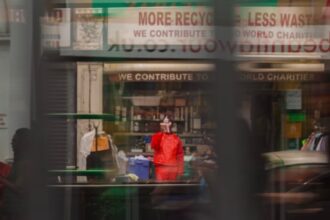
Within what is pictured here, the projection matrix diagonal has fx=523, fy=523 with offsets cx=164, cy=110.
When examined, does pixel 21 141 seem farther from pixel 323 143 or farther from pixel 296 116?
pixel 323 143

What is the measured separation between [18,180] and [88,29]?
2.00ft

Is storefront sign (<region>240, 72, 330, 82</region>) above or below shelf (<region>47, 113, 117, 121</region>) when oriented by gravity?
above

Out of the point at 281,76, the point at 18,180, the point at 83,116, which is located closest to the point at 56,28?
the point at 83,116

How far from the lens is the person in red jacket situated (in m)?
1.88

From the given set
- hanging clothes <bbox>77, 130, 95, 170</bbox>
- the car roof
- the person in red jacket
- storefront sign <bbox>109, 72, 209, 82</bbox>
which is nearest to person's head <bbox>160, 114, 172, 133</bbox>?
the person in red jacket

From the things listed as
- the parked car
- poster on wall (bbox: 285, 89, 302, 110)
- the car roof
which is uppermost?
poster on wall (bbox: 285, 89, 302, 110)

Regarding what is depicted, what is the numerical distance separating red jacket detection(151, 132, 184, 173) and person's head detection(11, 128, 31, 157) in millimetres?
456

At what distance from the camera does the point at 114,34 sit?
190cm

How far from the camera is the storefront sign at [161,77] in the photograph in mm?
1874

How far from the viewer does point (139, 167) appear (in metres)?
1.92

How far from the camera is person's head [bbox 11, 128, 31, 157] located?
190 centimetres

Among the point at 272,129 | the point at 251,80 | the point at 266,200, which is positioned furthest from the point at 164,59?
the point at 266,200

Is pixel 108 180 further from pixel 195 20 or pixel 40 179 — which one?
pixel 195 20

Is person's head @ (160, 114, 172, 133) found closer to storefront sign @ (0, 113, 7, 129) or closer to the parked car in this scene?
the parked car
